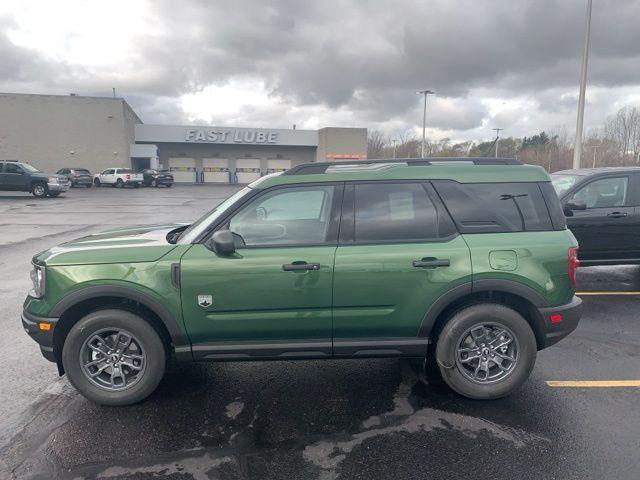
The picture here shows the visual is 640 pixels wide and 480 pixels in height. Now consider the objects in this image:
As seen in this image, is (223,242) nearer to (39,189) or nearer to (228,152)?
(39,189)

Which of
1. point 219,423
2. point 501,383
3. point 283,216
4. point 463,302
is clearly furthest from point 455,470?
point 283,216

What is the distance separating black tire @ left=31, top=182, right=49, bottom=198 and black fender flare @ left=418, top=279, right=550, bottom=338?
2652 cm

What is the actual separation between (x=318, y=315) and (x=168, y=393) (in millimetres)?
1446

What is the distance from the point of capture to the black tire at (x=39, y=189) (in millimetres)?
24203

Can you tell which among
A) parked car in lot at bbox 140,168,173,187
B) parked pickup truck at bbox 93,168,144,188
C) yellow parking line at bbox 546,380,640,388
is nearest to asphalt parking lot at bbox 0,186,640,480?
yellow parking line at bbox 546,380,640,388

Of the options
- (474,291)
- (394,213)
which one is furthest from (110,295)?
(474,291)

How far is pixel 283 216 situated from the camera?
370cm

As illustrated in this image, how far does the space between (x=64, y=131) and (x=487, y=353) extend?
45874 mm

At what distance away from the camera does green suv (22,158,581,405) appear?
129 inches

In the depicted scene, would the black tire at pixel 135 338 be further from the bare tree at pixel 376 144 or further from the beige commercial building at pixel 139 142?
the bare tree at pixel 376 144

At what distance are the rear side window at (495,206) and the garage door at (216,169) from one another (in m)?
48.0

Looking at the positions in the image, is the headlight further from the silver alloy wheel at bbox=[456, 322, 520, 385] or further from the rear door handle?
the rear door handle

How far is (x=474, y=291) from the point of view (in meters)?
3.40

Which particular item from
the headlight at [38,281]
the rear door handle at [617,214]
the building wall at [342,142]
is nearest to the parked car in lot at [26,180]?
the headlight at [38,281]
